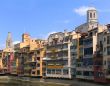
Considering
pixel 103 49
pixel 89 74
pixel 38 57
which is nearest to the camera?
pixel 103 49

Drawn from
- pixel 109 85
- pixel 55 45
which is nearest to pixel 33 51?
pixel 55 45

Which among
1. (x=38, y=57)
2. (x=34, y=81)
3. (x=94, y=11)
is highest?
(x=94, y=11)

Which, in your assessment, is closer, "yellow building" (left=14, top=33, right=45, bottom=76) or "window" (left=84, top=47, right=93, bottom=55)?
"window" (left=84, top=47, right=93, bottom=55)

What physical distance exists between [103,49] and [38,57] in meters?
42.9

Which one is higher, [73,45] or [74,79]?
[73,45]

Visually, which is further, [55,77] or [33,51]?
[33,51]

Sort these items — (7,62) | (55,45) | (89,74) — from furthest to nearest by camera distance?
(7,62)
(55,45)
(89,74)

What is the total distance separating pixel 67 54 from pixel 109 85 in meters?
29.6

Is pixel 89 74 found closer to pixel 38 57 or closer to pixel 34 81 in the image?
pixel 34 81

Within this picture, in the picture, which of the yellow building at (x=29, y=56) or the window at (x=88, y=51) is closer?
the window at (x=88, y=51)

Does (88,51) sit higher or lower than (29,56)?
lower

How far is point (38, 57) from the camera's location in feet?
390

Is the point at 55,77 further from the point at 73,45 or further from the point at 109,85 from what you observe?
the point at 109,85

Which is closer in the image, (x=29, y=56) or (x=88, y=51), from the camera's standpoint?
(x=88, y=51)
